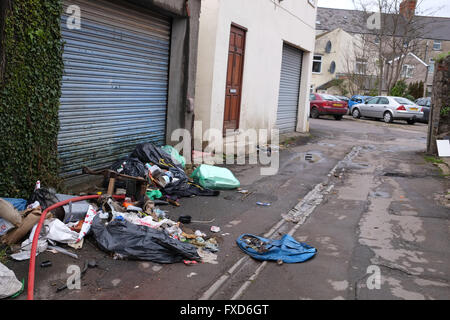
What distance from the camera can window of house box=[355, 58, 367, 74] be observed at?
1583 inches

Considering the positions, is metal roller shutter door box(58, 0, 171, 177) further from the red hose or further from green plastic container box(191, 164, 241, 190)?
the red hose

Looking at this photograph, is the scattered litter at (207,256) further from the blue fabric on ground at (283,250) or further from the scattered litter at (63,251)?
the scattered litter at (63,251)

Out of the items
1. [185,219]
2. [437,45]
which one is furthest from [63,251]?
[437,45]

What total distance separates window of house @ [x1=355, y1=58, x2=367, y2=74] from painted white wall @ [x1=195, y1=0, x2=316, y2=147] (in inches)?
972

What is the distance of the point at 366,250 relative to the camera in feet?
18.0

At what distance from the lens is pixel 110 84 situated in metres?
7.68

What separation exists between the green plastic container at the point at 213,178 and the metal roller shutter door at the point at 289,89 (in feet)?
26.3

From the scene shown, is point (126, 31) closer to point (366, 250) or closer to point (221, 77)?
point (221, 77)

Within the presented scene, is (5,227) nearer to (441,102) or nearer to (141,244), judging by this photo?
(141,244)

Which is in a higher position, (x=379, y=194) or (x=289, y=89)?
(x=289, y=89)

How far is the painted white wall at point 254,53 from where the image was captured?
10.4 meters

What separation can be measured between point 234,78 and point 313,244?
7003 millimetres
